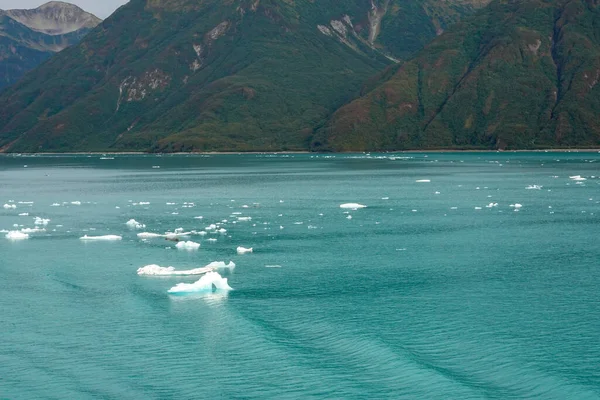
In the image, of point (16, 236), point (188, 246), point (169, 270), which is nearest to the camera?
point (169, 270)

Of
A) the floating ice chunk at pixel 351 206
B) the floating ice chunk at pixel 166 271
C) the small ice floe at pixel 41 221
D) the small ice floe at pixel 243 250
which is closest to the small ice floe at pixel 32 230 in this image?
the small ice floe at pixel 41 221

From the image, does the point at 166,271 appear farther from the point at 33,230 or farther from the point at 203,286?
the point at 33,230

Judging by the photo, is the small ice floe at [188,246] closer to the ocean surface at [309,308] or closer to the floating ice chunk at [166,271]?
the ocean surface at [309,308]

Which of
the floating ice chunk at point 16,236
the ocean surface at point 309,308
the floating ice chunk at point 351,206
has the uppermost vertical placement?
the floating ice chunk at point 351,206

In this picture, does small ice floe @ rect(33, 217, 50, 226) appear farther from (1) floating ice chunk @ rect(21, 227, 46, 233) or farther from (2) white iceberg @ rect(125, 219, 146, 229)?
(2) white iceberg @ rect(125, 219, 146, 229)

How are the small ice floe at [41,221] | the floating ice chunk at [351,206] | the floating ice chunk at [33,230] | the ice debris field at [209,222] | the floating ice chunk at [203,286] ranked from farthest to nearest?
the floating ice chunk at [351,206] → the small ice floe at [41,221] → the floating ice chunk at [33,230] → the ice debris field at [209,222] → the floating ice chunk at [203,286]

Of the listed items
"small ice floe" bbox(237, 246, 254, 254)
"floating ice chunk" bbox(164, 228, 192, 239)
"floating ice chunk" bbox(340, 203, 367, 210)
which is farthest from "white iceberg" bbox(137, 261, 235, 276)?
"floating ice chunk" bbox(340, 203, 367, 210)

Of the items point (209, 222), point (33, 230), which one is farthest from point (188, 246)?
point (33, 230)

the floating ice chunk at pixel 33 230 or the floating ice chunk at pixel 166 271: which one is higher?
the floating ice chunk at pixel 33 230
